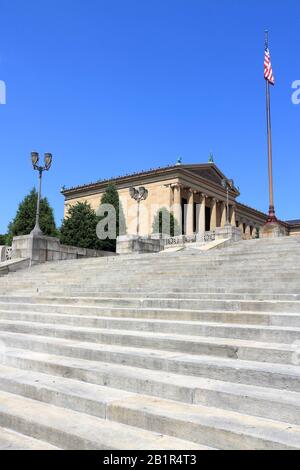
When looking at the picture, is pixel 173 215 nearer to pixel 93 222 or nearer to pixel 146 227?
pixel 146 227

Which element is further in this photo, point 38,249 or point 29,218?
point 29,218

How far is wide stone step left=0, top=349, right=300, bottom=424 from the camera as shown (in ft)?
12.4

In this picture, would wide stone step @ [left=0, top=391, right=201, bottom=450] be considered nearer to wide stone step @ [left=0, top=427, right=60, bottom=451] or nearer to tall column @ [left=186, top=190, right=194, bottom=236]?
wide stone step @ [left=0, top=427, right=60, bottom=451]

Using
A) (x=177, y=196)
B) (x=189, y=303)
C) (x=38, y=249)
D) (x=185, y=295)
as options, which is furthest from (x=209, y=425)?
(x=177, y=196)

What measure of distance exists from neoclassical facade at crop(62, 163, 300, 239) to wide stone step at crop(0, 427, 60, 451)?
57096 mm

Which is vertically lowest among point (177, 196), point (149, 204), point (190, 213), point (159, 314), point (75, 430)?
point (75, 430)

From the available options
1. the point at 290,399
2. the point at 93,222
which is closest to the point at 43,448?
the point at 290,399

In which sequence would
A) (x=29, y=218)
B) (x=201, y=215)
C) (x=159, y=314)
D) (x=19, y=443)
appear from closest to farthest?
(x=19, y=443) → (x=159, y=314) → (x=29, y=218) → (x=201, y=215)

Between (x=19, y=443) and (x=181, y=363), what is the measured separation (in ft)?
6.00

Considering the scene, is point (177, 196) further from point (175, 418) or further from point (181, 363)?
point (175, 418)

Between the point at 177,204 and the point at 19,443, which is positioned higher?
the point at 177,204

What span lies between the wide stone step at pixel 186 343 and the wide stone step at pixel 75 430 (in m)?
1.61

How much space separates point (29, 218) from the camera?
47.2m
